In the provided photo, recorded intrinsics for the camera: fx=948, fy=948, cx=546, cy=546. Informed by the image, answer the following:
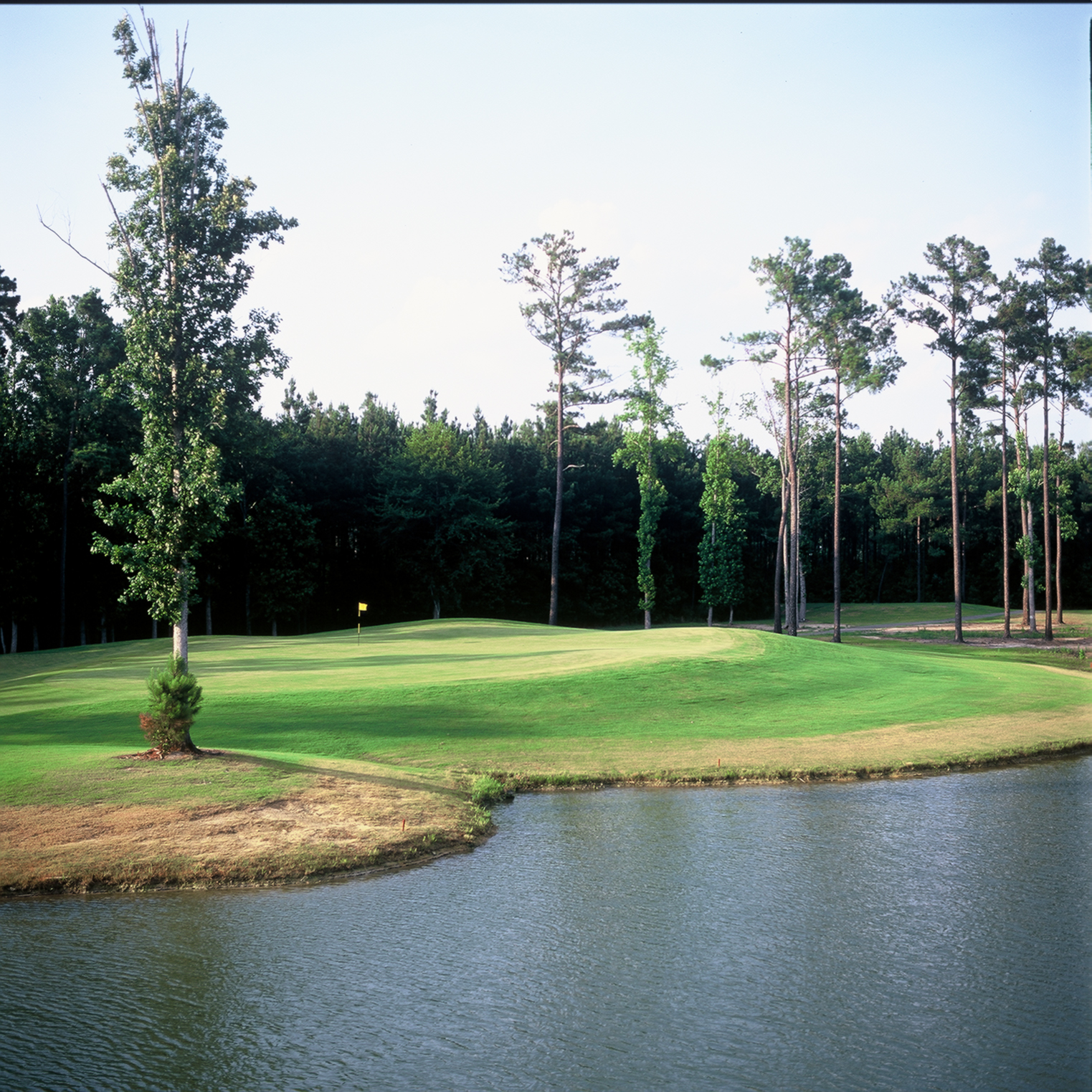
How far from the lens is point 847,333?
1642 inches

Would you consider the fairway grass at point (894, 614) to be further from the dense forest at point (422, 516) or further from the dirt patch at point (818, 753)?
the dirt patch at point (818, 753)

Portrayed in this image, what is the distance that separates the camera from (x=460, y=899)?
29.0 ft

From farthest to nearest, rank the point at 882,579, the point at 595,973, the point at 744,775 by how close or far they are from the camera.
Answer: the point at 882,579, the point at 744,775, the point at 595,973

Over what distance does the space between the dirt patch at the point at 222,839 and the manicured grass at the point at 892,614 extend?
47.1 m

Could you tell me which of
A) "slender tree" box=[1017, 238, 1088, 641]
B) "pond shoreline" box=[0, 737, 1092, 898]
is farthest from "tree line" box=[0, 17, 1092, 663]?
"pond shoreline" box=[0, 737, 1092, 898]

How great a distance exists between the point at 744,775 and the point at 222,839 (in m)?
7.56

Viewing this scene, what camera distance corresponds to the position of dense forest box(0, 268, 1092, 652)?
141ft

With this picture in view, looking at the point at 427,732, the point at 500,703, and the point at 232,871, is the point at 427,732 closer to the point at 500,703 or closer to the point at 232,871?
the point at 500,703

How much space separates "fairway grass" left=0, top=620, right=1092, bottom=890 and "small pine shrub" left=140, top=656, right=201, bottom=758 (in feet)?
1.99

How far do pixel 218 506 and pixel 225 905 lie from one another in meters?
7.40

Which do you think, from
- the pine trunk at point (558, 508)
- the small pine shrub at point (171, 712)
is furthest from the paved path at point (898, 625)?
the small pine shrub at point (171, 712)

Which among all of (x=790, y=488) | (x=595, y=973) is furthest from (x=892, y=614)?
(x=595, y=973)

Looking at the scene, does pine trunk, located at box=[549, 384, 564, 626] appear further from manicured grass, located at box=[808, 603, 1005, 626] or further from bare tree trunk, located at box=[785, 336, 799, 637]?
manicured grass, located at box=[808, 603, 1005, 626]

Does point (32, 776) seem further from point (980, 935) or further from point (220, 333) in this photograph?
point (220, 333)
